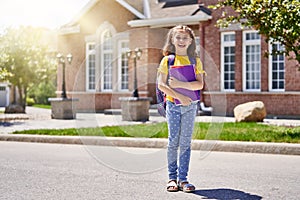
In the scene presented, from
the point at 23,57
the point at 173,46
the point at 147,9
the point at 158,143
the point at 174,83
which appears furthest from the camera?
the point at 23,57

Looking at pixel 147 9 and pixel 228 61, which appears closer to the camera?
pixel 228 61

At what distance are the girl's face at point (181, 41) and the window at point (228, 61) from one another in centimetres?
1426

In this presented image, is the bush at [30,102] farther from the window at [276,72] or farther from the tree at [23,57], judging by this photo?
the window at [276,72]

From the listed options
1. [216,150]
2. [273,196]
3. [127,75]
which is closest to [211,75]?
[127,75]

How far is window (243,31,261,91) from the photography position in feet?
61.7

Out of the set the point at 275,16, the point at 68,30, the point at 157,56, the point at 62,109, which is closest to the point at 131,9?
the point at 157,56

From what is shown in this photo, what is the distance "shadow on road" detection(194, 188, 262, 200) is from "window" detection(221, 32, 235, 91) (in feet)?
46.5

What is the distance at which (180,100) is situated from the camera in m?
5.25

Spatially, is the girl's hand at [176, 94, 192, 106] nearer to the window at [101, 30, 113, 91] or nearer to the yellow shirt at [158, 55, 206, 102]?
the yellow shirt at [158, 55, 206, 102]

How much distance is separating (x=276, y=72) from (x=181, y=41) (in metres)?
13.7

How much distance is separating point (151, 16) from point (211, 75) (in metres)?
4.20

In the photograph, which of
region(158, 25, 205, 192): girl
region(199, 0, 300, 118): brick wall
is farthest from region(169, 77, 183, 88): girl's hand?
region(199, 0, 300, 118): brick wall

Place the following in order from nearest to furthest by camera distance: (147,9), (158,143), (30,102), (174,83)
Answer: (174,83) < (158,143) < (147,9) < (30,102)

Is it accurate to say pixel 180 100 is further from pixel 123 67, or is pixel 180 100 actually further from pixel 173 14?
pixel 123 67
